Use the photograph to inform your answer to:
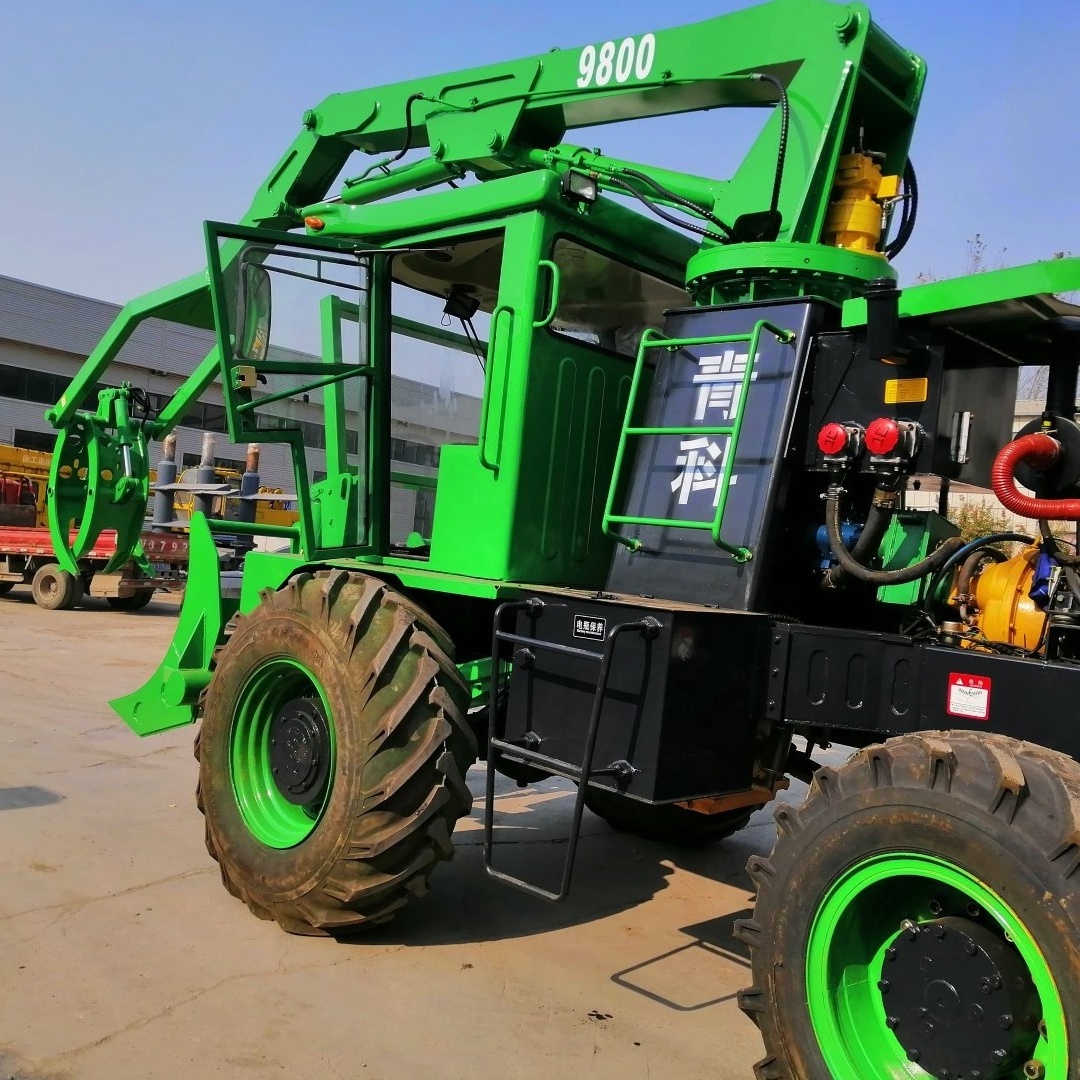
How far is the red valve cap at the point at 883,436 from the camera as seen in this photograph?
3.26 metres

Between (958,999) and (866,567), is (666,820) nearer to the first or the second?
(866,567)

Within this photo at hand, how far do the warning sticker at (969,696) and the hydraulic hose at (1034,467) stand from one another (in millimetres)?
503

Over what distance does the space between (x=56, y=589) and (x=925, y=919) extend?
1622 centimetres

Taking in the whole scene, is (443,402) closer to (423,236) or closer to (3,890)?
(423,236)

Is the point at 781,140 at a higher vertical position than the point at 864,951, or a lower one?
higher

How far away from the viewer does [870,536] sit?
3.44m

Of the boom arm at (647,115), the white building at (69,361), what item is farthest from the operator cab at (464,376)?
the white building at (69,361)

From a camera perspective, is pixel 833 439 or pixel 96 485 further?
pixel 96 485

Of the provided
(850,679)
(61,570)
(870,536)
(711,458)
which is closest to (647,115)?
(711,458)

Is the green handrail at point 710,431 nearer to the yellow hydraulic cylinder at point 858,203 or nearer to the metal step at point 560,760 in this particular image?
the metal step at point 560,760

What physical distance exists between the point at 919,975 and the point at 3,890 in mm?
3698

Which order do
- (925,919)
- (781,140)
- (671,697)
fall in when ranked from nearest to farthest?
1. (925,919)
2. (671,697)
3. (781,140)

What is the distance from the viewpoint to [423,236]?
467 centimetres

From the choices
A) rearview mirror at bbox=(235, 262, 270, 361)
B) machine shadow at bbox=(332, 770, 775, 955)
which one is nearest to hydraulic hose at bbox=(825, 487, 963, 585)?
machine shadow at bbox=(332, 770, 775, 955)
